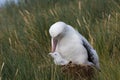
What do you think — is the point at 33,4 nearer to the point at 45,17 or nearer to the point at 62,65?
the point at 45,17

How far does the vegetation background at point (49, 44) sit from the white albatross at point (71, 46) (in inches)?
3.9

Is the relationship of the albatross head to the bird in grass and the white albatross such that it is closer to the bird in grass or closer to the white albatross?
the white albatross

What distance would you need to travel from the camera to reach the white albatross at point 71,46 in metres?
3.17

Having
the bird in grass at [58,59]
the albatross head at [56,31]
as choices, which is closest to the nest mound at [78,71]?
the bird in grass at [58,59]

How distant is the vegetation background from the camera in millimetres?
2975

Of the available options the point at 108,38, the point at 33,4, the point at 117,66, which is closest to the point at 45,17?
the point at 108,38

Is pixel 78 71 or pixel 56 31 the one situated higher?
pixel 56 31

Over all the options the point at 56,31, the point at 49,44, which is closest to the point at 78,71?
the point at 56,31

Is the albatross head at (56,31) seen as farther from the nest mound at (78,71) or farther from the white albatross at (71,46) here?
the nest mound at (78,71)

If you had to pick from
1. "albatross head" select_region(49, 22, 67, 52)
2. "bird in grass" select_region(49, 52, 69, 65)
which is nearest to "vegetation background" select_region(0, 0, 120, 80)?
"bird in grass" select_region(49, 52, 69, 65)

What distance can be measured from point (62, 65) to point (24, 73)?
262 millimetres

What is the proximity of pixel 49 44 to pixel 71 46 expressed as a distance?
1.18m

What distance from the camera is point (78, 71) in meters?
3.06

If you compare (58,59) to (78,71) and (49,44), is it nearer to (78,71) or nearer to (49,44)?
(78,71)
